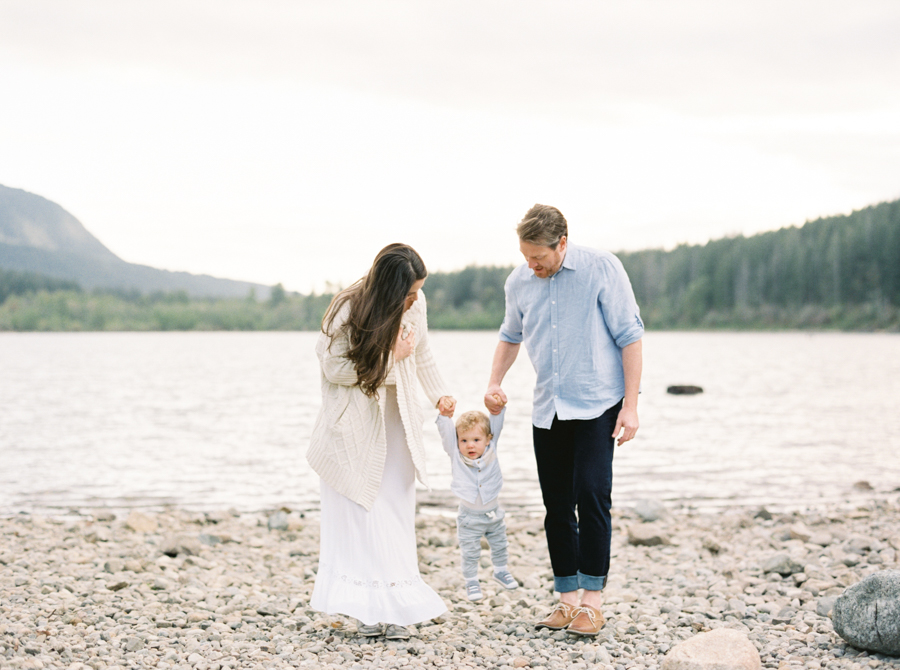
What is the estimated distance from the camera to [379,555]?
4477 millimetres

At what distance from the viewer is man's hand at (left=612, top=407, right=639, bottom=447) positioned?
430cm

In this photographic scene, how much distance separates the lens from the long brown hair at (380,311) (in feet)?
14.1

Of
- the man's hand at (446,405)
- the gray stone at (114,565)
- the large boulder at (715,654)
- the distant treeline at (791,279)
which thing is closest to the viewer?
the large boulder at (715,654)

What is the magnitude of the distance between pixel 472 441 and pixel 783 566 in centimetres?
340

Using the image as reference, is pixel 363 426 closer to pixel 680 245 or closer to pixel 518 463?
pixel 518 463

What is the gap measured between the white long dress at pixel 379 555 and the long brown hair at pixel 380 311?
0.27 metres

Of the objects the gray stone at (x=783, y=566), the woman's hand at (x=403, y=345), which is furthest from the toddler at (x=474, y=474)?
the gray stone at (x=783, y=566)

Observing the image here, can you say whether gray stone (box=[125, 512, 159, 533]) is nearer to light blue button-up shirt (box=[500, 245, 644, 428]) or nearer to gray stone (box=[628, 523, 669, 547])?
gray stone (box=[628, 523, 669, 547])

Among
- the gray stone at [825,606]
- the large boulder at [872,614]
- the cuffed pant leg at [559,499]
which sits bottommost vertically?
the gray stone at [825,606]

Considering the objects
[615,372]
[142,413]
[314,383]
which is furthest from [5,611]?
[314,383]

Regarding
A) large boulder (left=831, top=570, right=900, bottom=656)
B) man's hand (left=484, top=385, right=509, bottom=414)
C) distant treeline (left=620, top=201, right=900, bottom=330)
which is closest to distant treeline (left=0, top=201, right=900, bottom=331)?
distant treeline (left=620, top=201, right=900, bottom=330)

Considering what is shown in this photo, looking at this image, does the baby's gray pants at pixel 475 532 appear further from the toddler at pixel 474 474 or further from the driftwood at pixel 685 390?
the driftwood at pixel 685 390

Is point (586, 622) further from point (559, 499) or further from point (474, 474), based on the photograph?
point (474, 474)

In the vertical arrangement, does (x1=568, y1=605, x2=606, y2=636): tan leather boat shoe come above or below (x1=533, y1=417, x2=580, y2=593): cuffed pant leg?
below
